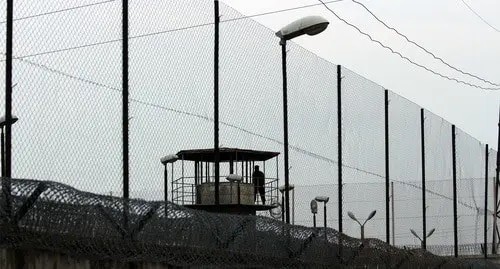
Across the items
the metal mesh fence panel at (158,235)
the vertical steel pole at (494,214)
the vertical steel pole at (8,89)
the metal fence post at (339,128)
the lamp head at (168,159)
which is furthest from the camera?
the vertical steel pole at (494,214)

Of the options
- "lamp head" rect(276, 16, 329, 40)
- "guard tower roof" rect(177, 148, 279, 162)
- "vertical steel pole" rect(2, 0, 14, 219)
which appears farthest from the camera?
"lamp head" rect(276, 16, 329, 40)

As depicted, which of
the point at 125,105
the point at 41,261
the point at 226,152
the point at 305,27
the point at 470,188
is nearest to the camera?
the point at 41,261

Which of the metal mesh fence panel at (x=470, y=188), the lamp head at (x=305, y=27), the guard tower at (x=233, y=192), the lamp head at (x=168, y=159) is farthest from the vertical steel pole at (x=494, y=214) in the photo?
the lamp head at (x=168, y=159)

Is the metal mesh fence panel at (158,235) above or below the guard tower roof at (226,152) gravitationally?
below

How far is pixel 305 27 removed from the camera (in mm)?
17094

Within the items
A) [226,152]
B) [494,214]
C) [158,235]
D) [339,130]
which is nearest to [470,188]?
[494,214]

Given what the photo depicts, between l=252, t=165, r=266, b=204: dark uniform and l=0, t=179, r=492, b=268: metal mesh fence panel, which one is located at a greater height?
l=252, t=165, r=266, b=204: dark uniform

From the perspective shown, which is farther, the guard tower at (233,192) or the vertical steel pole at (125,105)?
the guard tower at (233,192)

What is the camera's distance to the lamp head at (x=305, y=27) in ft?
56.0

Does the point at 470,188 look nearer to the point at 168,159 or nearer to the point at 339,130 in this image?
the point at 339,130

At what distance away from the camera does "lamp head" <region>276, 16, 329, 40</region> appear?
56.0 ft

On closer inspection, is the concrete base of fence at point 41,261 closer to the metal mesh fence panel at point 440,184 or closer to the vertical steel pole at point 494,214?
the metal mesh fence panel at point 440,184

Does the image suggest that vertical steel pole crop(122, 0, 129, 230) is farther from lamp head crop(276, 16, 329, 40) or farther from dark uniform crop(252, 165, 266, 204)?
dark uniform crop(252, 165, 266, 204)

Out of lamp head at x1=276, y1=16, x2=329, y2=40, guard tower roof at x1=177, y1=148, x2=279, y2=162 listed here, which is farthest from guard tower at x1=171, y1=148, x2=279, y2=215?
lamp head at x1=276, y1=16, x2=329, y2=40
